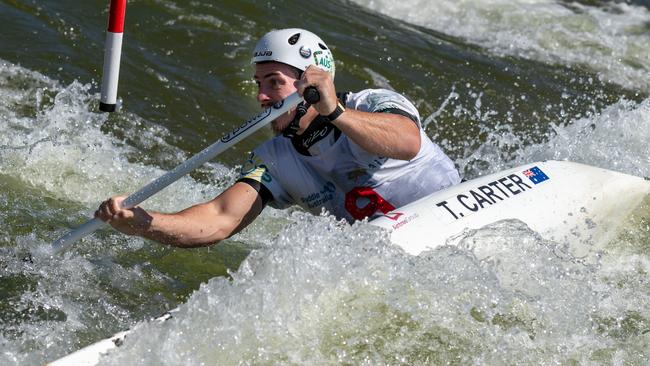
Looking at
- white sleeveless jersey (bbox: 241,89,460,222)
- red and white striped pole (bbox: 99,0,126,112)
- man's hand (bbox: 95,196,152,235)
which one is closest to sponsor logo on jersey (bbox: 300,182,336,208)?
white sleeveless jersey (bbox: 241,89,460,222)

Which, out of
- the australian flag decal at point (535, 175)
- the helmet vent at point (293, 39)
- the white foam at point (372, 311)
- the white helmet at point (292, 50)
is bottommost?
the white foam at point (372, 311)

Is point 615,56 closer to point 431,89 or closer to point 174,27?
point 431,89

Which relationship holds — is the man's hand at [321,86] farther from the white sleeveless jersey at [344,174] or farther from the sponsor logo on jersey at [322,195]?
the sponsor logo on jersey at [322,195]

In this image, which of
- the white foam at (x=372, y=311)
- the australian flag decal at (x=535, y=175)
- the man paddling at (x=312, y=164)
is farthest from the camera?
the australian flag decal at (x=535, y=175)

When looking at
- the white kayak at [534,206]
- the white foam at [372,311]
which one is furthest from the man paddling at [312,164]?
the white foam at [372,311]

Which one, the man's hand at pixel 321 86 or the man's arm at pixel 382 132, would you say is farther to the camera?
the man's arm at pixel 382 132

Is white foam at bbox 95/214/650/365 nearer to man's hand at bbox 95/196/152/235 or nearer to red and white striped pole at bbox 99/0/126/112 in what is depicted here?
man's hand at bbox 95/196/152/235

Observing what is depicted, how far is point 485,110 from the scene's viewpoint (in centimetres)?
912

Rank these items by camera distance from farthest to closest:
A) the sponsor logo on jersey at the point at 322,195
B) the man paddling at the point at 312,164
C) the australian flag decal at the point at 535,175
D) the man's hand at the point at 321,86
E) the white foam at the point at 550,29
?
the white foam at the point at 550,29, the australian flag decal at the point at 535,175, the sponsor logo on jersey at the point at 322,195, the man paddling at the point at 312,164, the man's hand at the point at 321,86

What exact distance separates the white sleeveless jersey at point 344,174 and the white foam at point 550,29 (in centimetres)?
606

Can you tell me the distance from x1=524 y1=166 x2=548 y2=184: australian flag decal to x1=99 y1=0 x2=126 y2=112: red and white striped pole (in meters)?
2.22

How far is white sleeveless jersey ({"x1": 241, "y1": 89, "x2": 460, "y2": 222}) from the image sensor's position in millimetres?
4988

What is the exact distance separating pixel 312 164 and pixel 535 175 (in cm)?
131

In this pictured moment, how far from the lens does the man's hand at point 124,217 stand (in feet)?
14.7
